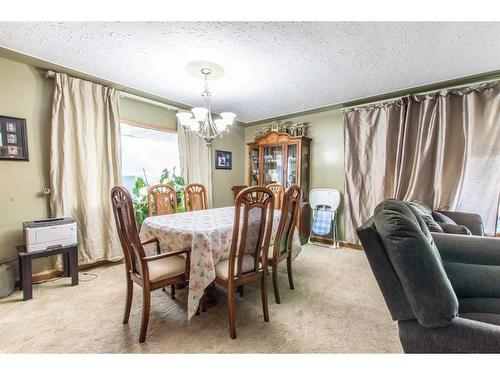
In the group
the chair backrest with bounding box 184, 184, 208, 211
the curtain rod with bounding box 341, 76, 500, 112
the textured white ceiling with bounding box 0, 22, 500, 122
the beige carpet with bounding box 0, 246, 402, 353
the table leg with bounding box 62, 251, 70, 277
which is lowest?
the beige carpet with bounding box 0, 246, 402, 353

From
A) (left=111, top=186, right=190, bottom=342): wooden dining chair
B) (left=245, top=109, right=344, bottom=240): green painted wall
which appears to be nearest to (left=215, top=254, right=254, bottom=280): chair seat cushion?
(left=111, top=186, right=190, bottom=342): wooden dining chair

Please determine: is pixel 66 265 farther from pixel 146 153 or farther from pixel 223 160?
pixel 223 160

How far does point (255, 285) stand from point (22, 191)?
255cm

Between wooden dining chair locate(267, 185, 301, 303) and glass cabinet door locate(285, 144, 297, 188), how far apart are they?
184 centimetres

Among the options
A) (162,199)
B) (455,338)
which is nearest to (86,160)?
(162,199)

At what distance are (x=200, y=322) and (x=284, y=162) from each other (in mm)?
2819

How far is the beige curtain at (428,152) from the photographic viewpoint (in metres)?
2.48

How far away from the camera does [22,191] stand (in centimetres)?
228

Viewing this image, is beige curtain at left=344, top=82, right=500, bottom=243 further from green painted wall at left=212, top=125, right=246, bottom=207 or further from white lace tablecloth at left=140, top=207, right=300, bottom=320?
white lace tablecloth at left=140, top=207, right=300, bottom=320

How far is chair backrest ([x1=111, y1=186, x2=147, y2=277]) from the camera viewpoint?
1.38 metres

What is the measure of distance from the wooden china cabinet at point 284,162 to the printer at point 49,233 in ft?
9.48

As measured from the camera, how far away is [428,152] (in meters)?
2.78
